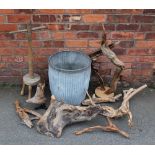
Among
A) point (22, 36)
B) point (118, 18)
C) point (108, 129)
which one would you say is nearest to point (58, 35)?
point (22, 36)

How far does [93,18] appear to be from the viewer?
2.80m

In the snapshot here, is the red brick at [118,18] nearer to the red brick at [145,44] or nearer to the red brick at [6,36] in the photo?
the red brick at [145,44]

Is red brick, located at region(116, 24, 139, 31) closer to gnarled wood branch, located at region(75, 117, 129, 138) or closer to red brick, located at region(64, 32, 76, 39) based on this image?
red brick, located at region(64, 32, 76, 39)

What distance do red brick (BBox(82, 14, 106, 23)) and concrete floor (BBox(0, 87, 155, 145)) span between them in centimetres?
77

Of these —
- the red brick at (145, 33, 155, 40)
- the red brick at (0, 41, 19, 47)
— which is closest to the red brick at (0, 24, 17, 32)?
the red brick at (0, 41, 19, 47)

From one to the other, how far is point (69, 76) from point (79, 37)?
46 cm

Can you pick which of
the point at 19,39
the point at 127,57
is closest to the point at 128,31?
the point at 127,57

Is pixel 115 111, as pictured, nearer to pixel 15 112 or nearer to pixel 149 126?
pixel 149 126

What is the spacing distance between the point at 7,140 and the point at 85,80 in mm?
787

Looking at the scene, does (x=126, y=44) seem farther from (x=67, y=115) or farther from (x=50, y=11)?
(x=67, y=115)

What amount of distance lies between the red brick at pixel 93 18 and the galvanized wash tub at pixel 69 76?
30cm

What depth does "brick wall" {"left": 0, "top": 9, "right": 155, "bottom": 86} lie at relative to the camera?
2.79 metres

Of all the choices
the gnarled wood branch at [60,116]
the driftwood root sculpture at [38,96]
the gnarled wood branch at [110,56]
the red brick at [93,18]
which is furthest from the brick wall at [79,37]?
the gnarled wood branch at [60,116]

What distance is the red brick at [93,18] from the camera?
279cm
